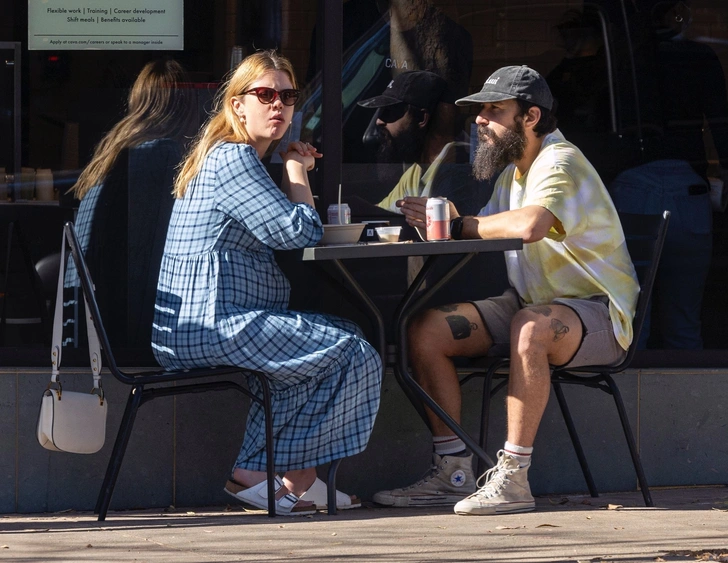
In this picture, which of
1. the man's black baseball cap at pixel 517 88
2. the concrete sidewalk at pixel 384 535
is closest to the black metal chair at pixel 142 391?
the concrete sidewalk at pixel 384 535

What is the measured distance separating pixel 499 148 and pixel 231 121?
1009mm

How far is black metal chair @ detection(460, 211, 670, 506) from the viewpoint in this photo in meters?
4.95

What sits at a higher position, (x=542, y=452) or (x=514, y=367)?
(x=514, y=367)

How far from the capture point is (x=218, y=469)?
208 inches

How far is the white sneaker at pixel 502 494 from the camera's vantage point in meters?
4.69

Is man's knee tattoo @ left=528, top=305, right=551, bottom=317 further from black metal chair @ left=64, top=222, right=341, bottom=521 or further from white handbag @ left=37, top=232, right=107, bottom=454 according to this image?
white handbag @ left=37, top=232, right=107, bottom=454

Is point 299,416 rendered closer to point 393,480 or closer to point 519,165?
point 393,480

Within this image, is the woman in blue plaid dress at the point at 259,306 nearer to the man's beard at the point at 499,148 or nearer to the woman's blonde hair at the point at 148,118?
the woman's blonde hair at the point at 148,118

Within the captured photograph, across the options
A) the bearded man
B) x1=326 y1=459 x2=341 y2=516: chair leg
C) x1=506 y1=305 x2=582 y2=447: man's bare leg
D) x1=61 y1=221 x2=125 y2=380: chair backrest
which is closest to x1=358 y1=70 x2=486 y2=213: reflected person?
the bearded man

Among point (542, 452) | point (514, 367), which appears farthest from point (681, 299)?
point (514, 367)

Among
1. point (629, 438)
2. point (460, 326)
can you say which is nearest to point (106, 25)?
point (460, 326)

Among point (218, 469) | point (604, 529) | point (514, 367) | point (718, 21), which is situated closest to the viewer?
point (604, 529)

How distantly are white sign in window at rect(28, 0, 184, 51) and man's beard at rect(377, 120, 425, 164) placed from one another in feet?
2.96

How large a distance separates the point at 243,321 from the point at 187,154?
101cm
